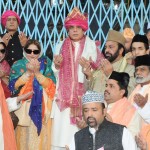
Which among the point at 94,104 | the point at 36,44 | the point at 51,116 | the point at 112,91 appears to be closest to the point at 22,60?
the point at 36,44

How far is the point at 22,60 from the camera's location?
8.00 m

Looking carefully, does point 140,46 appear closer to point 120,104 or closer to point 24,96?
point 120,104

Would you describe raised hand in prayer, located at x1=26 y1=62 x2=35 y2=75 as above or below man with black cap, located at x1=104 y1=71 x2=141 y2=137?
above

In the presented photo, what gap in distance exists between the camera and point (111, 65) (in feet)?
25.3

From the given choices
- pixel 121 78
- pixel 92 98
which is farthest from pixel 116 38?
pixel 92 98

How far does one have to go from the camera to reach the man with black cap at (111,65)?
7.68 metres

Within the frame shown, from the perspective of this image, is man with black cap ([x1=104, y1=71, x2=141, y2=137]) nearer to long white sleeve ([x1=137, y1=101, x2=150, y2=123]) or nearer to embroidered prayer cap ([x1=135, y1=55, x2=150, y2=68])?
long white sleeve ([x1=137, y1=101, x2=150, y2=123])

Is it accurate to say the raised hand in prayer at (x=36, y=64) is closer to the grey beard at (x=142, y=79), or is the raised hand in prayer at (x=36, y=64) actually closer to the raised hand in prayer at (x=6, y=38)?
the raised hand in prayer at (x=6, y=38)

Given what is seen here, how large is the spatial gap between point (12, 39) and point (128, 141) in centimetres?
314

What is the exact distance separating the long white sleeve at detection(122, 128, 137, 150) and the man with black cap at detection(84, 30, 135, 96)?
5.64ft

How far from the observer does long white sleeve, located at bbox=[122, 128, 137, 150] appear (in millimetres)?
5926

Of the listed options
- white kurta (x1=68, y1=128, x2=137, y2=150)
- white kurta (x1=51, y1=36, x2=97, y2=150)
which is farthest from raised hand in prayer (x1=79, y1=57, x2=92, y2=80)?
white kurta (x1=68, y1=128, x2=137, y2=150)

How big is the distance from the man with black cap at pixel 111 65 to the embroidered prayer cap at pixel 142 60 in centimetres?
38

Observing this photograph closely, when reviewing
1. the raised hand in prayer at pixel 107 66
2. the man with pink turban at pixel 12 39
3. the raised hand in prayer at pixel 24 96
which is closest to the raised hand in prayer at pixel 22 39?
the man with pink turban at pixel 12 39
